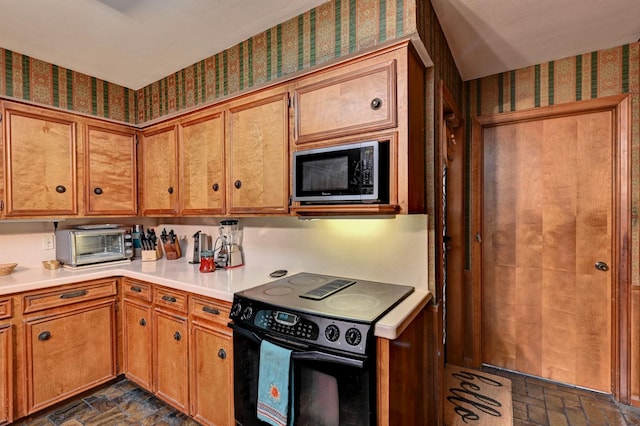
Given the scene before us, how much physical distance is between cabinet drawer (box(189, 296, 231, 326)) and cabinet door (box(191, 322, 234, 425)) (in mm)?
69

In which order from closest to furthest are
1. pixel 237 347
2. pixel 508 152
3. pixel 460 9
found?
pixel 237 347 < pixel 460 9 < pixel 508 152

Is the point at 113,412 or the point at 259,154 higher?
the point at 259,154

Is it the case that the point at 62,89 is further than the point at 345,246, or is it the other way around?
the point at 62,89

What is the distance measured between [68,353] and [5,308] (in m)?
0.52

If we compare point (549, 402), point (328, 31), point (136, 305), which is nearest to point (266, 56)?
point (328, 31)

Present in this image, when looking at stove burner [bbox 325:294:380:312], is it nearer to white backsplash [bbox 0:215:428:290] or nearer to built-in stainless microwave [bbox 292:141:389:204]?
white backsplash [bbox 0:215:428:290]

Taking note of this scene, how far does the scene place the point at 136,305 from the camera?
7.69ft

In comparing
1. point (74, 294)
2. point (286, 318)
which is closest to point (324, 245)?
point (286, 318)

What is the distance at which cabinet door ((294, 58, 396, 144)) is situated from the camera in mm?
1562

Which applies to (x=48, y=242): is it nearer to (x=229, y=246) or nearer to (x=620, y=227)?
(x=229, y=246)

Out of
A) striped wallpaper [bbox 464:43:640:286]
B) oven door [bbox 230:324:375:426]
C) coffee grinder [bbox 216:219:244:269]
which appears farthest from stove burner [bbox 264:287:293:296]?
striped wallpaper [bbox 464:43:640:286]

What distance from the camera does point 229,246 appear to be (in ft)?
8.18

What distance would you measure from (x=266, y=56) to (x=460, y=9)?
1.23 metres

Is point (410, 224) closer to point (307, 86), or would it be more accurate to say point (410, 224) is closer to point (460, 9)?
point (307, 86)
